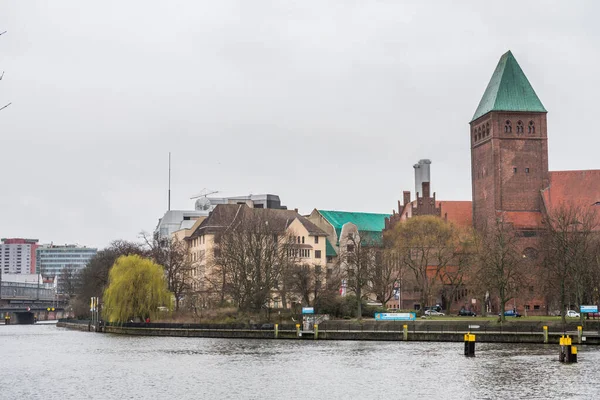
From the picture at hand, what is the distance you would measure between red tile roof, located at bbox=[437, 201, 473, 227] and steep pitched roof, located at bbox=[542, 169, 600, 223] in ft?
42.0

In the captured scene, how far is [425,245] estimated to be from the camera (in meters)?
108

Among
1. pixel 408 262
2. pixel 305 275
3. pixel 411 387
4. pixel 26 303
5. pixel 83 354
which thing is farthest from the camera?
→ pixel 26 303

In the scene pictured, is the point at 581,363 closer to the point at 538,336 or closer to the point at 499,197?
the point at 538,336

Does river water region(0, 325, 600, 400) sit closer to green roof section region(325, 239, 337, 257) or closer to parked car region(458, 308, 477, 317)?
parked car region(458, 308, 477, 317)

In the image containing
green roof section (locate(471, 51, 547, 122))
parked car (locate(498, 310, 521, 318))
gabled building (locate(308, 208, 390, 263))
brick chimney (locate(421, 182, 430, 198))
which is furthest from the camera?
gabled building (locate(308, 208, 390, 263))

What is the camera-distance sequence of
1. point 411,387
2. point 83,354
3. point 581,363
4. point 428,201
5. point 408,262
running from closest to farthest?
point 411,387 < point 581,363 < point 83,354 < point 408,262 < point 428,201

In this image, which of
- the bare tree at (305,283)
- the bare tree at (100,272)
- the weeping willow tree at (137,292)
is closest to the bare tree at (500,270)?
the bare tree at (305,283)

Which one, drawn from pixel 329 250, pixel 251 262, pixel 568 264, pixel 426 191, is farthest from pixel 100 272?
pixel 568 264

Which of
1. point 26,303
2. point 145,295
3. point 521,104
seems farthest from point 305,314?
point 26,303

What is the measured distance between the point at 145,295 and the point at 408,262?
96.7ft

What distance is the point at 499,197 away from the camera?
114875mm

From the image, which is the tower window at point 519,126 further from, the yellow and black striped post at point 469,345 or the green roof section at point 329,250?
the yellow and black striped post at point 469,345

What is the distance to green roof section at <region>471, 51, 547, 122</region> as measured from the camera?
116 m

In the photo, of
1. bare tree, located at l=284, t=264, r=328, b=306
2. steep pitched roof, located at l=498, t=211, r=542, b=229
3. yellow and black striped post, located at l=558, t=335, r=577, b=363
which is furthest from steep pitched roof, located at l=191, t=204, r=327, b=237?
yellow and black striped post, located at l=558, t=335, r=577, b=363
